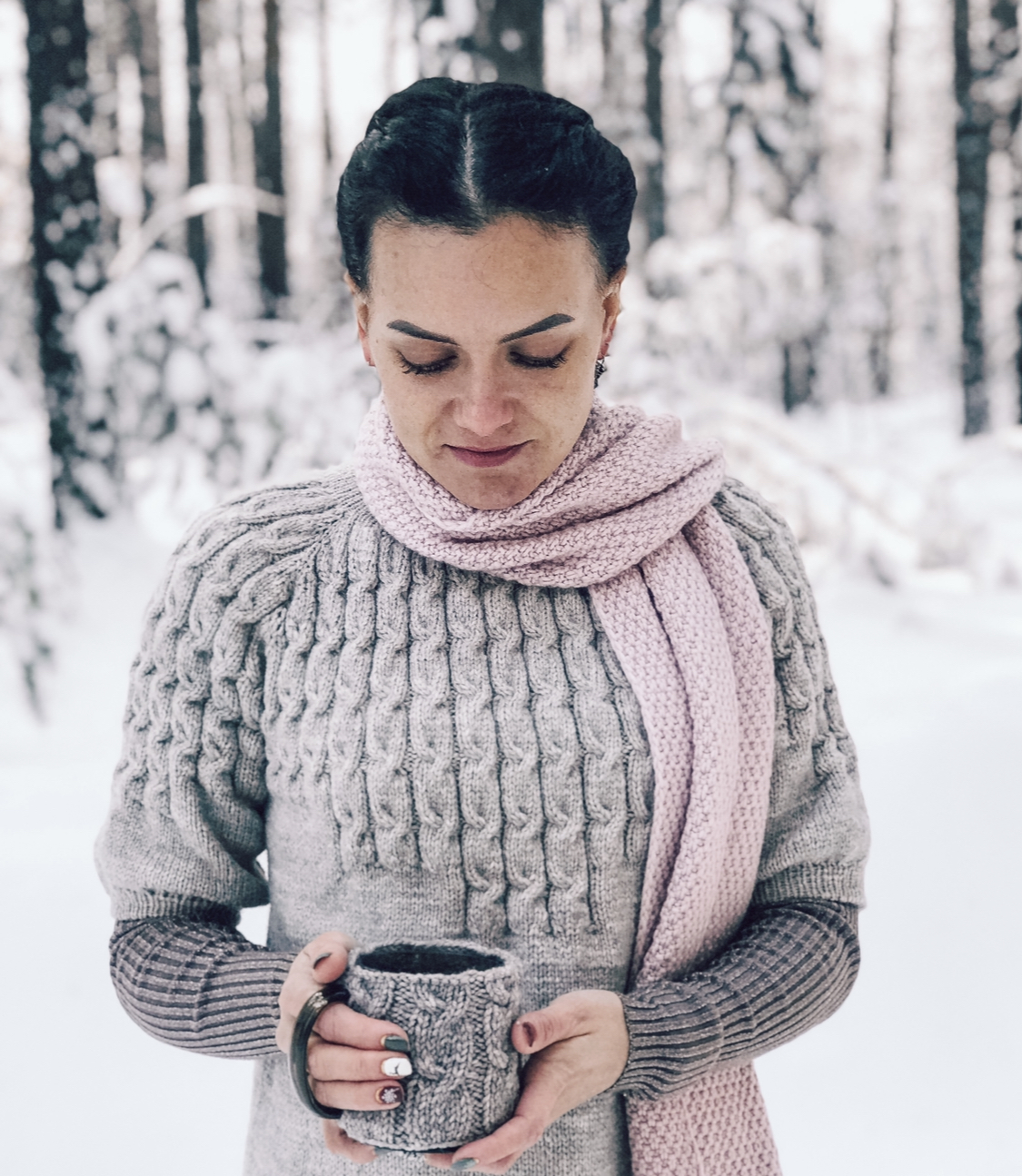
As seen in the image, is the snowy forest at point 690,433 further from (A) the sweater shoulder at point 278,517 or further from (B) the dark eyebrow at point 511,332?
(B) the dark eyebrow at point 511,332

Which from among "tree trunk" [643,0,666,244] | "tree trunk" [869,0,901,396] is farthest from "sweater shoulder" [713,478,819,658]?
"tree trunk" [643,0,666,244]

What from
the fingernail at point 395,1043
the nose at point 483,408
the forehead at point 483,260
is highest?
the forehead at point 483,260

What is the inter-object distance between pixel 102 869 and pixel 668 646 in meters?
0.54

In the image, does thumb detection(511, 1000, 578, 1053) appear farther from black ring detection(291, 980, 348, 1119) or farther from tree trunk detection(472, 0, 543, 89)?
tree trunk detection(472, 0, 543, 89)

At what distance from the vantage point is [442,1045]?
2.47ft

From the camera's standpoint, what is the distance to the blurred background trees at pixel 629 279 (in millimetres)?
3205

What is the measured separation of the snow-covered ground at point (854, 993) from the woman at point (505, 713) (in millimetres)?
928

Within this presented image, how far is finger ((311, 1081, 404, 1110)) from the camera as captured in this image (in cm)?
76

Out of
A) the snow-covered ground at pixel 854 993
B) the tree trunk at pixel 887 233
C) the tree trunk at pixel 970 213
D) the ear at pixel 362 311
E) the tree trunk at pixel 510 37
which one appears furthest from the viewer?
the tree trunk at pixel 887 233

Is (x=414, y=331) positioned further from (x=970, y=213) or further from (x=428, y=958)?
(x=970, y=213)

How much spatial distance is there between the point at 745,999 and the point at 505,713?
31 centimetres

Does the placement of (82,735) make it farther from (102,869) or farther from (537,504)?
(537,504)

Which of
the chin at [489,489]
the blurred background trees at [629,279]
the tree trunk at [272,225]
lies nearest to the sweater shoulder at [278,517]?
the chin at [489,489]

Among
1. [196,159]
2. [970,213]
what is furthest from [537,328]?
[196,159]
